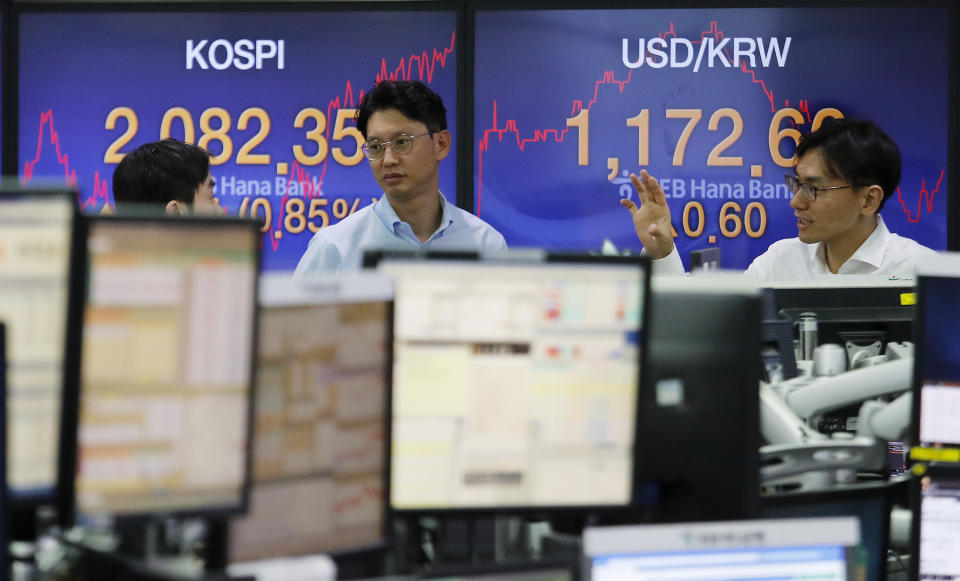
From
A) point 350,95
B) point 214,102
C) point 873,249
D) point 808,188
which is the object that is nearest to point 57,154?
point 214,102

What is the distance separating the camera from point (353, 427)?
136 cm

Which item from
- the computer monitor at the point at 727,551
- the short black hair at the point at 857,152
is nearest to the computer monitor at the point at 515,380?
the computer monitor at the point at 727,551

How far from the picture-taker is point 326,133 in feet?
13.5

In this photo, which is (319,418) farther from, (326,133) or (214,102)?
(214,102)

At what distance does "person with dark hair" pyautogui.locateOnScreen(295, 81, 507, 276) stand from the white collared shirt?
0.76m

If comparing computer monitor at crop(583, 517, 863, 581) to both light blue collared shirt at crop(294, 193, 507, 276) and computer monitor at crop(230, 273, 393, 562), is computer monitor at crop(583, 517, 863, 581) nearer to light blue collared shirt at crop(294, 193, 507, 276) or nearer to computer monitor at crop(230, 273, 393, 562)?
computer monitor at crop(230, 273, 393, 562)

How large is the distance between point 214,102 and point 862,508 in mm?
3069

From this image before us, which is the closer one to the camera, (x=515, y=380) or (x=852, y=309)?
(x=515, y=380)

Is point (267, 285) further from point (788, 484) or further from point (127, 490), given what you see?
point (788, 484)

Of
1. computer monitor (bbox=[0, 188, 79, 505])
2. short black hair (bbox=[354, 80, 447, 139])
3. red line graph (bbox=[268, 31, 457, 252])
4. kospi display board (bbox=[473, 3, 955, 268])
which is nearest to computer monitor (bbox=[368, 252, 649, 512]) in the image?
computer monitor (bbox=[0, 188, 79, 505])

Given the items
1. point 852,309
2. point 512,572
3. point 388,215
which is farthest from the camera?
point 388,215

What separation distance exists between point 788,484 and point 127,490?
1.09 metres

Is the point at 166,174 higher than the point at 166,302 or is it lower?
higher

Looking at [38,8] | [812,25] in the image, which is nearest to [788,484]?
[812,25]
